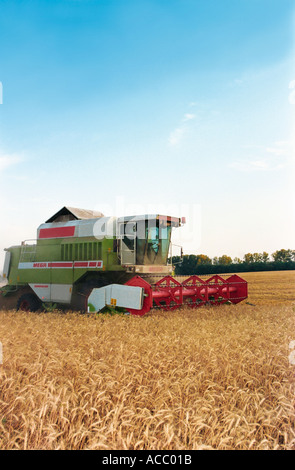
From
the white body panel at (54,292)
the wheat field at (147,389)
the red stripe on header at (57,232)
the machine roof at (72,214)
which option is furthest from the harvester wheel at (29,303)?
the wheat field at (147,389)

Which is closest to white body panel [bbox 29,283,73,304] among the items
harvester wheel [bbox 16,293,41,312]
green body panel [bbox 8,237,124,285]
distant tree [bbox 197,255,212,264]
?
green body panel [bbox 8,237,124,285]

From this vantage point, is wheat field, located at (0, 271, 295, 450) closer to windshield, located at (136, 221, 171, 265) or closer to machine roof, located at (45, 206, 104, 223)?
windshield, located at (136, 221, 171, 265)

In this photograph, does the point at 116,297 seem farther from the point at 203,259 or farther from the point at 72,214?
the point at 203,259

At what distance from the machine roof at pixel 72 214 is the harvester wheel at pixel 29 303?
2616mm

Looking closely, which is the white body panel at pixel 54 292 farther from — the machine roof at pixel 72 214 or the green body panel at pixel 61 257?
the machine roof at pixel 72 214

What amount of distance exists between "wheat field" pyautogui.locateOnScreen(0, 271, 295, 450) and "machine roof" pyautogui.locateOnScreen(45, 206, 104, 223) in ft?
19.1

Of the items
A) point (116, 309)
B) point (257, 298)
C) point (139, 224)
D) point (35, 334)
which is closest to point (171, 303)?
point (116, 309)

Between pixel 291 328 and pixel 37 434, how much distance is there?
5.45 metres

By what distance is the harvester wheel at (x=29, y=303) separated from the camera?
41.5 ft

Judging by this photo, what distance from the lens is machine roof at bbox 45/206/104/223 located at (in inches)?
492

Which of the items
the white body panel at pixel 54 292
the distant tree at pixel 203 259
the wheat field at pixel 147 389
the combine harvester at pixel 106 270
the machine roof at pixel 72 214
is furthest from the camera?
the distant tree at pixel 203 259

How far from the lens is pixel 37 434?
2.67m

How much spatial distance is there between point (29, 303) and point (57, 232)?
2.60m
